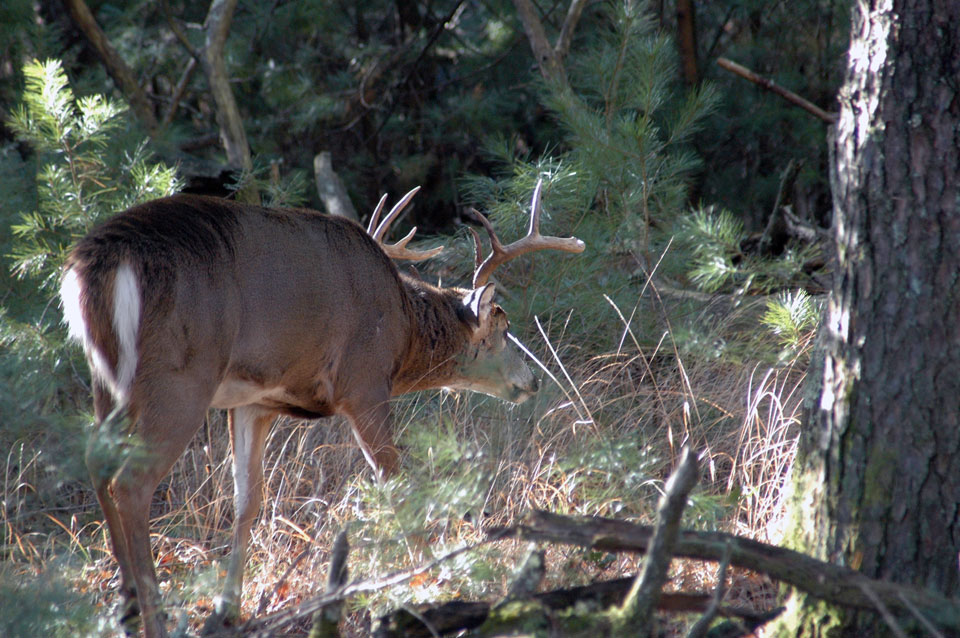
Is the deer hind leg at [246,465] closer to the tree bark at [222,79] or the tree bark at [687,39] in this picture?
the tree bark at [222,79]

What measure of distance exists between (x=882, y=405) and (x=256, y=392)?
2.63 metres

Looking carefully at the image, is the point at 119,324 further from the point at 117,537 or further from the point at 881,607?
the point at 881,607

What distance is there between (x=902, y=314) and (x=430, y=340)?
287 cm

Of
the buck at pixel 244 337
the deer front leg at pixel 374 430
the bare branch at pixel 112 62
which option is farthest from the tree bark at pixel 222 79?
the deer front leg at pixel 374 430

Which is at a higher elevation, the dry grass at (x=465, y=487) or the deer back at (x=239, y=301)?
the deer back at (x=239, y=301)

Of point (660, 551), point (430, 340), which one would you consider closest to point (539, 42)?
point (430, 340)

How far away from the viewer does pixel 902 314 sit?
8.35ft

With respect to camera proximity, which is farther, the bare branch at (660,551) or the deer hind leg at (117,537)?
the deer hind leg at (117,537)

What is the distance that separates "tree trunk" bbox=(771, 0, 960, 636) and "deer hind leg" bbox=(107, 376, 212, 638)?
2.26 m

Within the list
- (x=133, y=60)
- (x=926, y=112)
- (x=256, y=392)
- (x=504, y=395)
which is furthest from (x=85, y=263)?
(x=133, y=60)

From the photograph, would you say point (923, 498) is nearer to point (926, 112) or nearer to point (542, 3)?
point (926, 112)

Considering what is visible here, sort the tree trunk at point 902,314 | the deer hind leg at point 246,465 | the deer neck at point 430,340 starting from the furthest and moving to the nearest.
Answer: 1. the deer neck at point 430,340
2. the deer hind leg at point 246,465
3. the tree trunk at point 902,314

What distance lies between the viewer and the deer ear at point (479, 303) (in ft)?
16.7

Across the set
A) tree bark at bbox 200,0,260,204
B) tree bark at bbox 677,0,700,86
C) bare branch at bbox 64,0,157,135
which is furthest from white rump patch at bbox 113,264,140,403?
tree bark at bbox 677,0,700,86
